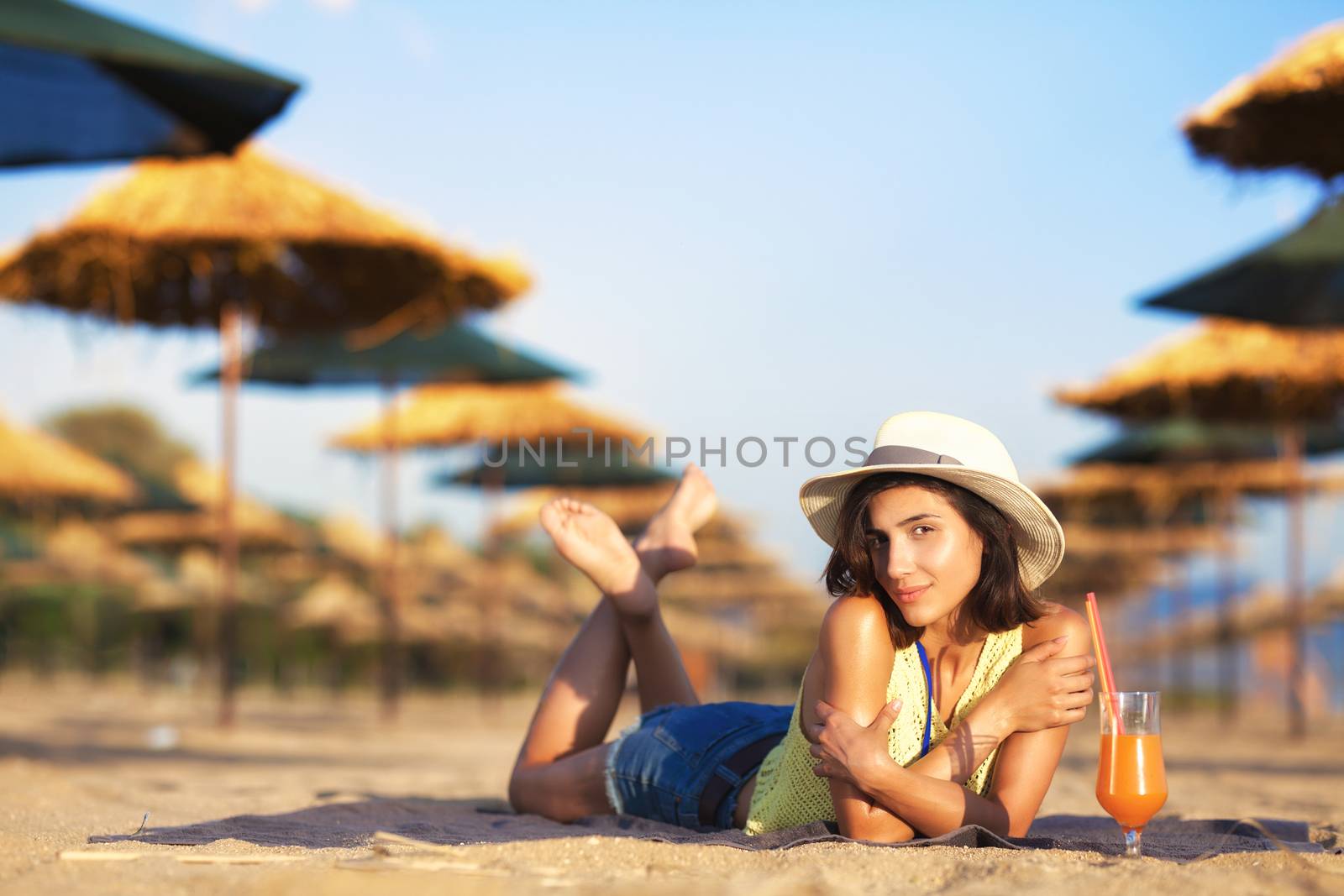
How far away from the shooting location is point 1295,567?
921 centimetres

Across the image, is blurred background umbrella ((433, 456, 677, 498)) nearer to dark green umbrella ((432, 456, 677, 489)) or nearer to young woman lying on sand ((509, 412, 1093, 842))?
dark green umbrella ((432, 456, 677, 489))

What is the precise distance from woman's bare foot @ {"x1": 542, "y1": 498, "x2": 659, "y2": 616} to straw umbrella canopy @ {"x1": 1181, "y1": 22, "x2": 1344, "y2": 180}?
12.2 ft

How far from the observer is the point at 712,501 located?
3127 millimetres

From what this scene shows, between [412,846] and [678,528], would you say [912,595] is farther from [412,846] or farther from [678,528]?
[678,528]

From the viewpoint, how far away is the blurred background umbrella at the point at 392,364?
8047 millimetres

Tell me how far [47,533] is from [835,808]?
16.4 m

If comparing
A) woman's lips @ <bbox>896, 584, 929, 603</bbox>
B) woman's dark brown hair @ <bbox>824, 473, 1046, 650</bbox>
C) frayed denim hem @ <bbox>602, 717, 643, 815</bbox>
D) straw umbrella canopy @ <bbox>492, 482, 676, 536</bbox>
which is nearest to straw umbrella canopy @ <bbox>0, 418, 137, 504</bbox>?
straw umbrella canopy @ <bbox>492, 482, 676, 536</bbox>

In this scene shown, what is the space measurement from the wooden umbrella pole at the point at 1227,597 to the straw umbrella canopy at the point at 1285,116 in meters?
7.52

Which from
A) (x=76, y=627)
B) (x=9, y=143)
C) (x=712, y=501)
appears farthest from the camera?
(x=76, y=627)

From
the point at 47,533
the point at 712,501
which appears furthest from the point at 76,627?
the point at 712,501

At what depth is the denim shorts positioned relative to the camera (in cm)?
247

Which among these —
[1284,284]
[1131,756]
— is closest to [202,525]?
[1284,284]

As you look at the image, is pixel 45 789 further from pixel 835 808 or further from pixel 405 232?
pixel 405 232

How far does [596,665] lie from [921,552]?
108 centimetres
